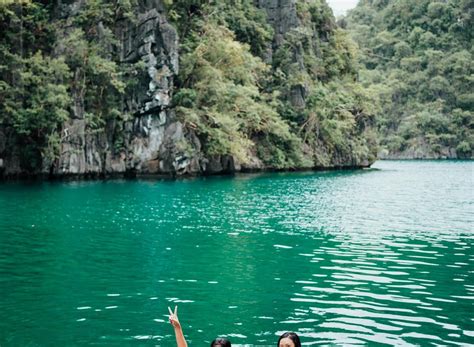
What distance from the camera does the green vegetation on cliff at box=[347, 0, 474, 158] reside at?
375ft

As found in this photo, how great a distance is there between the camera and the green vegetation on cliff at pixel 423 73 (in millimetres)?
114188

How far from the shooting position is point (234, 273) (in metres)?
16.0

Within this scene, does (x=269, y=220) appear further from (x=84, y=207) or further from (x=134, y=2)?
(x=134, y=2)

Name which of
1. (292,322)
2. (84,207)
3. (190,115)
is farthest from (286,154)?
(292,322)

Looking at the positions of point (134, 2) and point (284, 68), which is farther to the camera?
point (284, 68)

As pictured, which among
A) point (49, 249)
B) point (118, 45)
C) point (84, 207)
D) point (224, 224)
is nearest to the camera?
point (49, 249)

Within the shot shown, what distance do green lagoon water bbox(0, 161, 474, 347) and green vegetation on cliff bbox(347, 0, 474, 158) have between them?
80.5 metres

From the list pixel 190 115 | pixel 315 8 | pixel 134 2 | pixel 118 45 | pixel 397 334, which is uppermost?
pixel 315 8

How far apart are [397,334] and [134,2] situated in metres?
48.6

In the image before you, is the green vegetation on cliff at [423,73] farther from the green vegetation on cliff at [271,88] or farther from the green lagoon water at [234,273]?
the green lagoon water at [234,273]

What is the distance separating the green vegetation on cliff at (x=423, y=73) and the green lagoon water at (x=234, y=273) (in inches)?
3168

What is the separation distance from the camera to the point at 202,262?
17.3m

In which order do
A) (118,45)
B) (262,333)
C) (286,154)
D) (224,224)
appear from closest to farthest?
(262,333) → (224,224) → (118,45) → (286,154)

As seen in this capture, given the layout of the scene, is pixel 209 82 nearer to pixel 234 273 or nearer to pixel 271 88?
pixel 271 88
